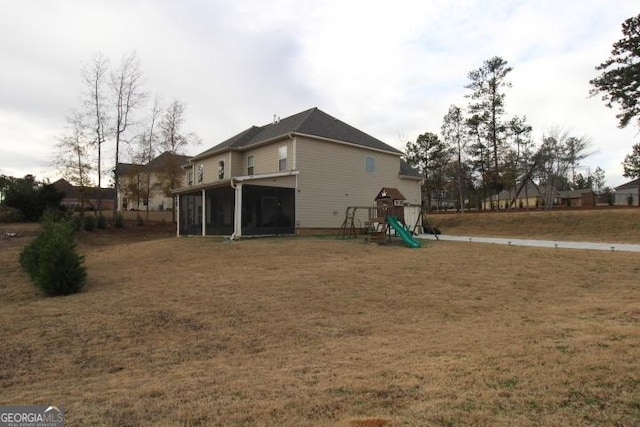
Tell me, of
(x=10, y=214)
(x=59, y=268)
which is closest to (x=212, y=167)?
(x=10, y=214)

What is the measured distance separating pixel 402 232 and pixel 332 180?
5.77 meters

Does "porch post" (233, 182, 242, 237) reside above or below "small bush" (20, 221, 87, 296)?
above

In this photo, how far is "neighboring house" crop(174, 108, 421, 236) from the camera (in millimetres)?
19016

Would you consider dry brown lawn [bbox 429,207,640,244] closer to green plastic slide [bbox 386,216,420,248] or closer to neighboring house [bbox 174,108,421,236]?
neighboring house [bbox 174,108,421,236]

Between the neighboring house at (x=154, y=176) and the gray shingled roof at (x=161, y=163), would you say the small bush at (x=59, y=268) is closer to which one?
the neighboring house at (x=154, y=176)

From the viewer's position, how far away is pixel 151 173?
33.9 m

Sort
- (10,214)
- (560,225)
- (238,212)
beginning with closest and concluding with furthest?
(238,212), (560,225), (10,214)

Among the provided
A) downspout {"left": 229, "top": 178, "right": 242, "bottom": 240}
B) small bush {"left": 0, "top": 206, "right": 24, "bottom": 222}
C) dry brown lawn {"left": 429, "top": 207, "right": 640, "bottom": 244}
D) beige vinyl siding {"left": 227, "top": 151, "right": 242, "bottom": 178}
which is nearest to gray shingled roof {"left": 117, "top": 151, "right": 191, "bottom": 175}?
small bush {"left": 0, "top": 206, "right": 24, "bottom": 222}

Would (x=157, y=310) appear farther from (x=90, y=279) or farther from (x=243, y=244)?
(x=243, y=244)

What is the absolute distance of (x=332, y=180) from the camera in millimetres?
21234

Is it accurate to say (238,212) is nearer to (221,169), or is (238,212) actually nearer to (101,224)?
(221,169)

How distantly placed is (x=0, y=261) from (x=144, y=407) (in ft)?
52.6

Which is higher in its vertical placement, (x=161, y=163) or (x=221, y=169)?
(x=161, y=163)

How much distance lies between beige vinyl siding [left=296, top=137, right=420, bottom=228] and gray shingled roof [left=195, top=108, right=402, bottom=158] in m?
0.44
